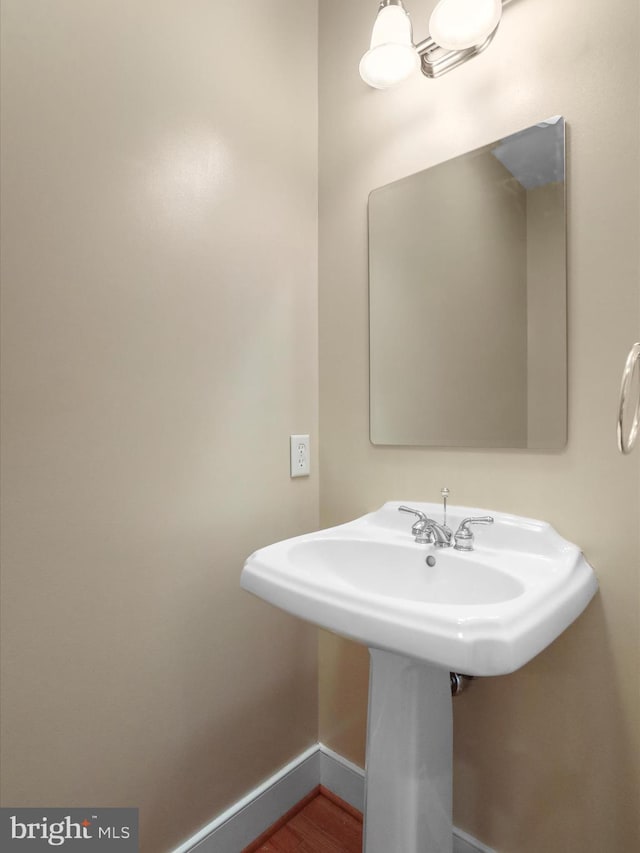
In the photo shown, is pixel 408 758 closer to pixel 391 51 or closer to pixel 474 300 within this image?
pixel 474 300

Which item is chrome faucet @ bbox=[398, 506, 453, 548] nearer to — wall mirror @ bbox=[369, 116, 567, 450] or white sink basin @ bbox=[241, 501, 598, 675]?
white sink basin @ bbox=[241, 501, 598, 675]

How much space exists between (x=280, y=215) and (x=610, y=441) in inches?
39.9

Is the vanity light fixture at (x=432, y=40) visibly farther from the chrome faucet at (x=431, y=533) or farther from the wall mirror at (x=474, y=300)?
the chrome faucet at (x=431, y=533)

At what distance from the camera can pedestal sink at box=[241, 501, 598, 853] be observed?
0.65 metres

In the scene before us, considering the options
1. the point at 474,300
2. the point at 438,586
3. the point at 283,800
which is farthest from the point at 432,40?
the point at 283,800

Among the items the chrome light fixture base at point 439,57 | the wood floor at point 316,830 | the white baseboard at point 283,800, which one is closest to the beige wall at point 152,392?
the white baseboard at point 283,800

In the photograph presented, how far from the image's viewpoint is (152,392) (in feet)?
3.39

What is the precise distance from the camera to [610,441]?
35.9 inches

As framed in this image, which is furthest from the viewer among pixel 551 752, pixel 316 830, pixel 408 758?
pixel 316 830

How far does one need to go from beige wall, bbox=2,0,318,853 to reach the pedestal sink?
302 millimetres

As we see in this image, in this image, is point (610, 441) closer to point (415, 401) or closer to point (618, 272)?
point (618, 272)

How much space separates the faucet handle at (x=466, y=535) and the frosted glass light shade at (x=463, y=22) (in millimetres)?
1021

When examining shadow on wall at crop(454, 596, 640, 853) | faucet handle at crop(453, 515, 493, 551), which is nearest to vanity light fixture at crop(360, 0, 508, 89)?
faucet handle at crop(453, 515, 493, 551)

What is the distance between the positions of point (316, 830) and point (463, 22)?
1.99 meters
